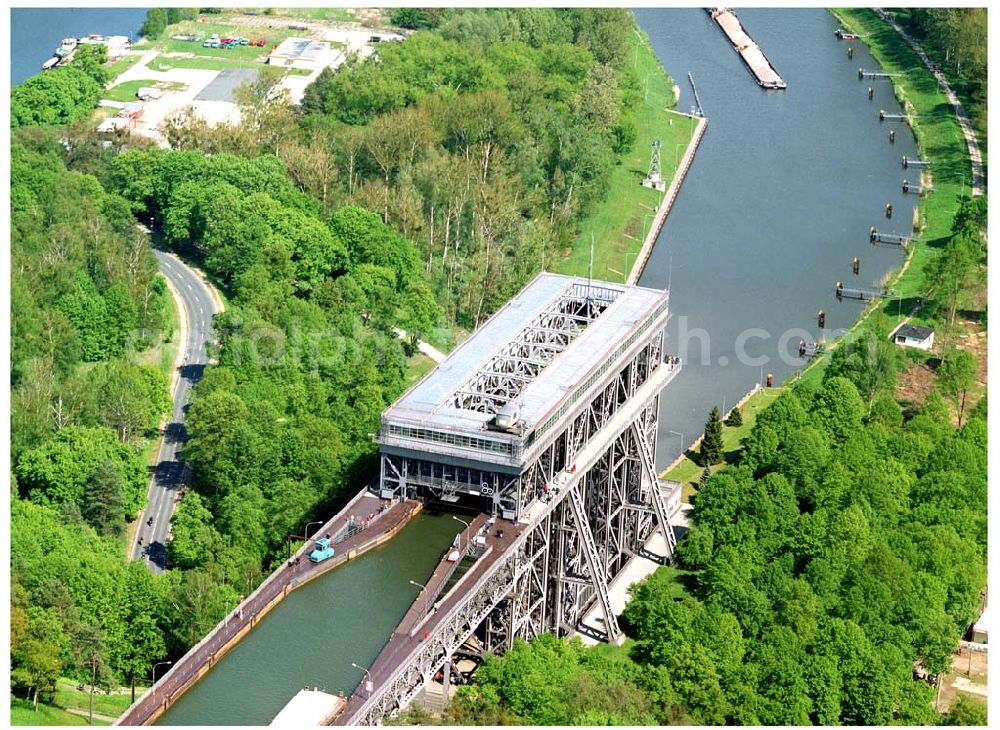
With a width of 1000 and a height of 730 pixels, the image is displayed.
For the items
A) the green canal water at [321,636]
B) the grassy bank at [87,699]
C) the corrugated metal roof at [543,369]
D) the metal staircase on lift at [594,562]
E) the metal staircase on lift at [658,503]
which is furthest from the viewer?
the metal staircase on lift at [658,503]

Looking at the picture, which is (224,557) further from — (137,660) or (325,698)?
(325,698)

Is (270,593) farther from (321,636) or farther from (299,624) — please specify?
(321,636)

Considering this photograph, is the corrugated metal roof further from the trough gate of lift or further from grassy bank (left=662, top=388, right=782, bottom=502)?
grassy bank (left=662, top=388, right=782, bottom=502)

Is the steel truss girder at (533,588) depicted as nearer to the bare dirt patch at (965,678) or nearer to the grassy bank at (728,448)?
the grassy bank at (728,448)

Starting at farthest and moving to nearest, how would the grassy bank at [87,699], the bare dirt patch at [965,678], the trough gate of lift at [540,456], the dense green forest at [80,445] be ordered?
the bare dirt patch at [965,678]
the dense green forest at [80,445]
the trough gate of lift at [540,456]
the grassy bank at [87,699]

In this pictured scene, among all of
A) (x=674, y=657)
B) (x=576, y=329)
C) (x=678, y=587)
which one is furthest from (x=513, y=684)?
(x=576, y=329)

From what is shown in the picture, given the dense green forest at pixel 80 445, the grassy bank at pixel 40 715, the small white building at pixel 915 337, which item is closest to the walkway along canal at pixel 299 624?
the dense green forest at pixel 80 445
